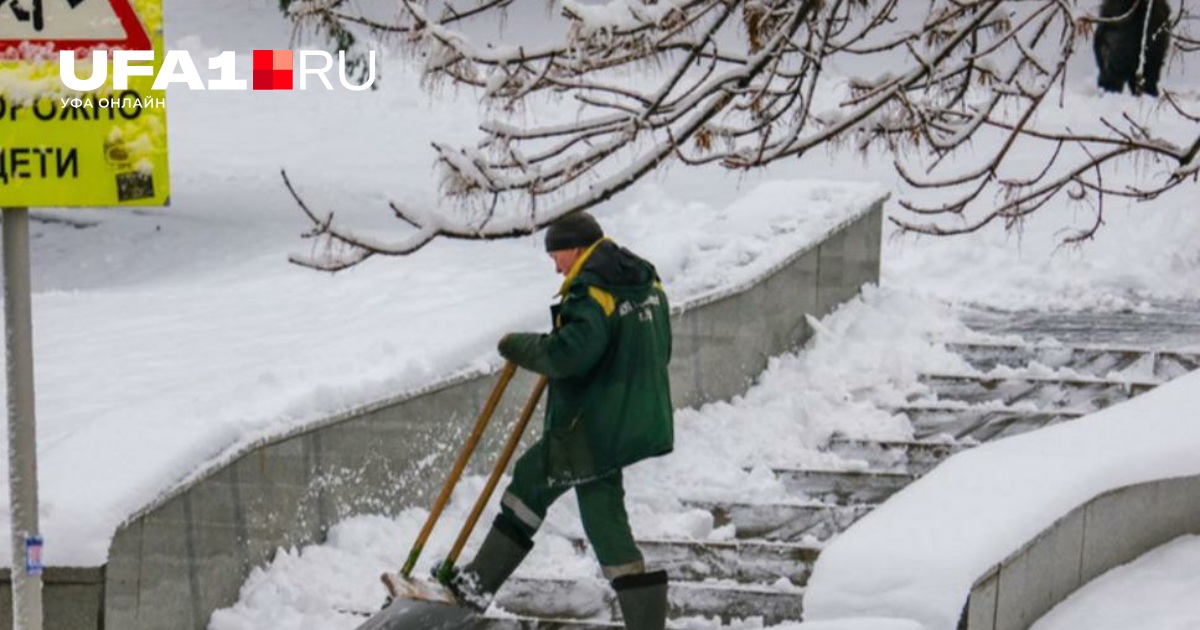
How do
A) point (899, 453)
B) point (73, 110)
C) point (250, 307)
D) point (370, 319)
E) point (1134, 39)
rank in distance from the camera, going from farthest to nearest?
point (1134, 39) < point (250, 307) < point (899, 453) < point (370, 319) < point (73, 110)

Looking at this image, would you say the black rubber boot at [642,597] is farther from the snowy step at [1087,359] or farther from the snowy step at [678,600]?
the snowy step at [1087,359]

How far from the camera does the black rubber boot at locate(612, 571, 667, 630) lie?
21.3ft

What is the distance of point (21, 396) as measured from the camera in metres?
4.86

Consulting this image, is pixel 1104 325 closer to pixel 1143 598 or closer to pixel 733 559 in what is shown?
pixel 733 559

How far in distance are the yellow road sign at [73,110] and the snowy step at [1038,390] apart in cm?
679

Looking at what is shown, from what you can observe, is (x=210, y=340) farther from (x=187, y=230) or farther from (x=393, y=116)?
(x=393, y=116)

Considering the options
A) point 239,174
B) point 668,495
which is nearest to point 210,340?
point 668,495

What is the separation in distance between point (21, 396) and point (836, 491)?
520cm

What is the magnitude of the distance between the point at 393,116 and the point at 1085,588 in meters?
16.4

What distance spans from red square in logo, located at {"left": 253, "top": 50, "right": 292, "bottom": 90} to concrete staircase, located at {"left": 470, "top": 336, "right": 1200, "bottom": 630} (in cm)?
1494

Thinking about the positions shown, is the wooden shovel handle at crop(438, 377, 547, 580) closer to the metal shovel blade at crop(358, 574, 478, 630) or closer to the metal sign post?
the metal shovel blade at crop(358, 574, 478, 630)

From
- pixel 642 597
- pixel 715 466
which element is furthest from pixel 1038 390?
pixel 642 597

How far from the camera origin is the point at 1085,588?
7.30 metres

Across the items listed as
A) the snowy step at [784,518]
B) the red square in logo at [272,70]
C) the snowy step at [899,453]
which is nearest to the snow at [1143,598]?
the snowy step at [784,518]
